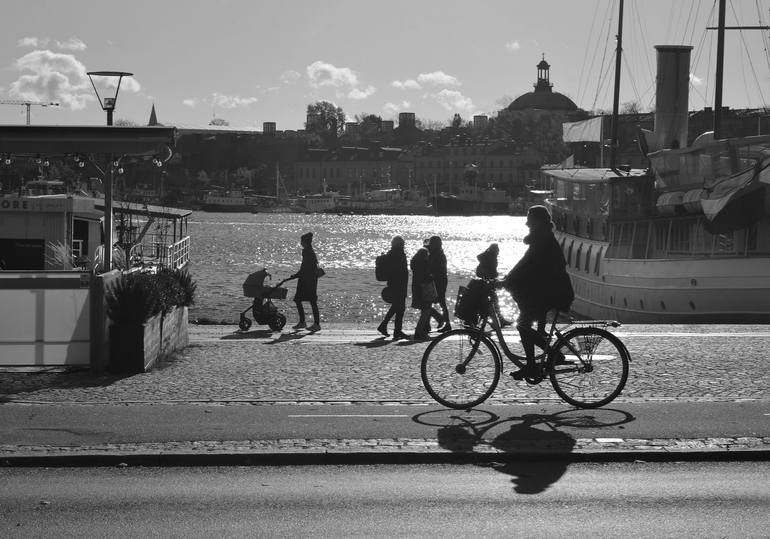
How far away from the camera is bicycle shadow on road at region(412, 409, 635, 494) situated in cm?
861

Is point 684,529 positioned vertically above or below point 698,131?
below

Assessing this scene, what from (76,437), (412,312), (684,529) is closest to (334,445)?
(76,437)

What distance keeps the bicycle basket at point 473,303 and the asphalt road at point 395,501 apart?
2.20 metres

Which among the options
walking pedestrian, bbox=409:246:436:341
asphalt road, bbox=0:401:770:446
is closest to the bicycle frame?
asphalt road, bbox=0:401:770:446

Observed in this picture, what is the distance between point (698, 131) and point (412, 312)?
67997mm

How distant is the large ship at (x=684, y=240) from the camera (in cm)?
3142

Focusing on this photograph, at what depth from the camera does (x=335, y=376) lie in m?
13.4

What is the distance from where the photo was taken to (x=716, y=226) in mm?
31766

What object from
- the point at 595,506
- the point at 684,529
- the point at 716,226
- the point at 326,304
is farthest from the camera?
the point at 326,304

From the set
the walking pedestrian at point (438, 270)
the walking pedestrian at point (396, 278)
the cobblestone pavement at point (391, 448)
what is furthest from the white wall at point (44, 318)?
the walking pedestrian at point (438, 270)

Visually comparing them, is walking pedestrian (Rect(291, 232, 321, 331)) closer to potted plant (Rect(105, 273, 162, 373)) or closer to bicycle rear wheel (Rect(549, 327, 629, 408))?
potted plant (Rect(105, 273, 162, 373))

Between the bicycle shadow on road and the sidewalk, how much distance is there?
0.05ft

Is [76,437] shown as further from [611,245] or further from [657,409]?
[611,245]

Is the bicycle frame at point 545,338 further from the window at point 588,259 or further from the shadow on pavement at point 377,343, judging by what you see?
the window at point 588,259
